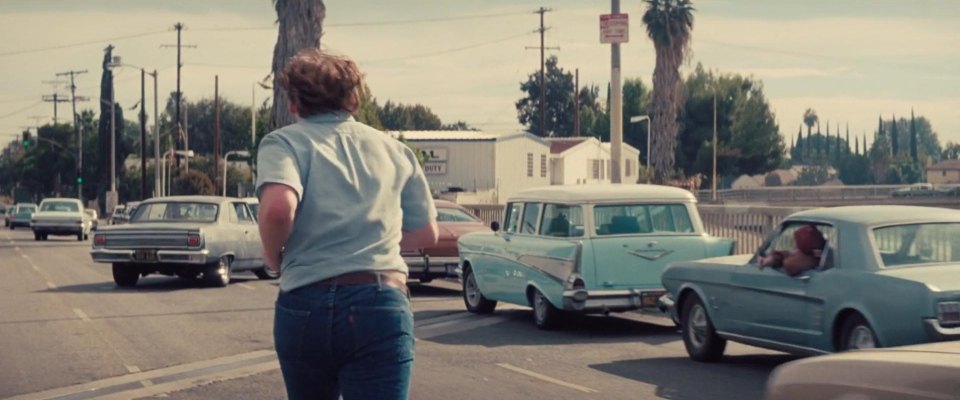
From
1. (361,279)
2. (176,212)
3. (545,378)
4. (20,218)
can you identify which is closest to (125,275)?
(176,212)

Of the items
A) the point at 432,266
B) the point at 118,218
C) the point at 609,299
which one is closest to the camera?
the point at 609,299

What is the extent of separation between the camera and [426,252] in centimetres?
2306

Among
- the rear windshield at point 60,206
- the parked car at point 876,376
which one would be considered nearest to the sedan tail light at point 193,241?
the parked car at point 876,376

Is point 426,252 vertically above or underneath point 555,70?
underneath

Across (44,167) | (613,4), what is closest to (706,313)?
(613,4)

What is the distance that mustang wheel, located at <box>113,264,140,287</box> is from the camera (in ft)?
81.9

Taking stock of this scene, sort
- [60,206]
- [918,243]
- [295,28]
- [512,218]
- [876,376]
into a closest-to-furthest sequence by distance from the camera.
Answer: [876,376]
[918,243]
[512,218]
[295,28]
[60,206]

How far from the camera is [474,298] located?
19.0 m

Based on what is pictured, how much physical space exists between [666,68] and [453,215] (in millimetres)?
50533

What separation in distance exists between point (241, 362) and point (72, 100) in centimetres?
12049

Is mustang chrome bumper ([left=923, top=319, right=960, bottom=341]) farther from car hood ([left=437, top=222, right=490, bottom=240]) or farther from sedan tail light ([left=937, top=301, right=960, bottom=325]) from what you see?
car hood ([left=437, top=222, right=490, bottom=240])

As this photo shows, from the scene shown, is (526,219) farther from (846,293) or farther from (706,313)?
(846,293)

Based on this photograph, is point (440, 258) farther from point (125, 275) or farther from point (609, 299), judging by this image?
point (609, 299)

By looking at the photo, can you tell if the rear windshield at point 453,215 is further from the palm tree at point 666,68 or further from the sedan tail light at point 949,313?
the palm tree at point 666,68
